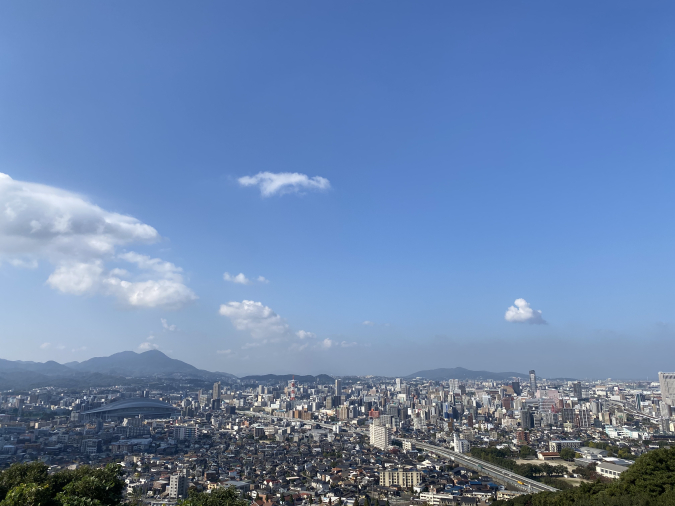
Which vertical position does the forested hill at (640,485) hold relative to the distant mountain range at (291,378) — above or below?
above

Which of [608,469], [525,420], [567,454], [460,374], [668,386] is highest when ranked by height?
[668,386]

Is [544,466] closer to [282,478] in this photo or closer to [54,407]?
[282,478]

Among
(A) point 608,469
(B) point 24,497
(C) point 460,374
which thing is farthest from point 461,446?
(C) point 460,374

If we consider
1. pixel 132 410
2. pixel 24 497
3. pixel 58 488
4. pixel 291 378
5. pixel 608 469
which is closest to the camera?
pixel 24 497

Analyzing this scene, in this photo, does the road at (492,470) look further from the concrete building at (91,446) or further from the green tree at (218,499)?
the concrete building at (91,446)

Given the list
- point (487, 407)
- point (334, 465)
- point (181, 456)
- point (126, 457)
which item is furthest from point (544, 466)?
point (487, 407)

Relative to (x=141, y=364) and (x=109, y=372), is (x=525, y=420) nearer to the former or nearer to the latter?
(x=109, y=372)

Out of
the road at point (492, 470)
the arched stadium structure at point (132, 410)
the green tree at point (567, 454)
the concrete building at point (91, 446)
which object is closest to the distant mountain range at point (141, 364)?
the arched stadium structure at point (132, 410)
